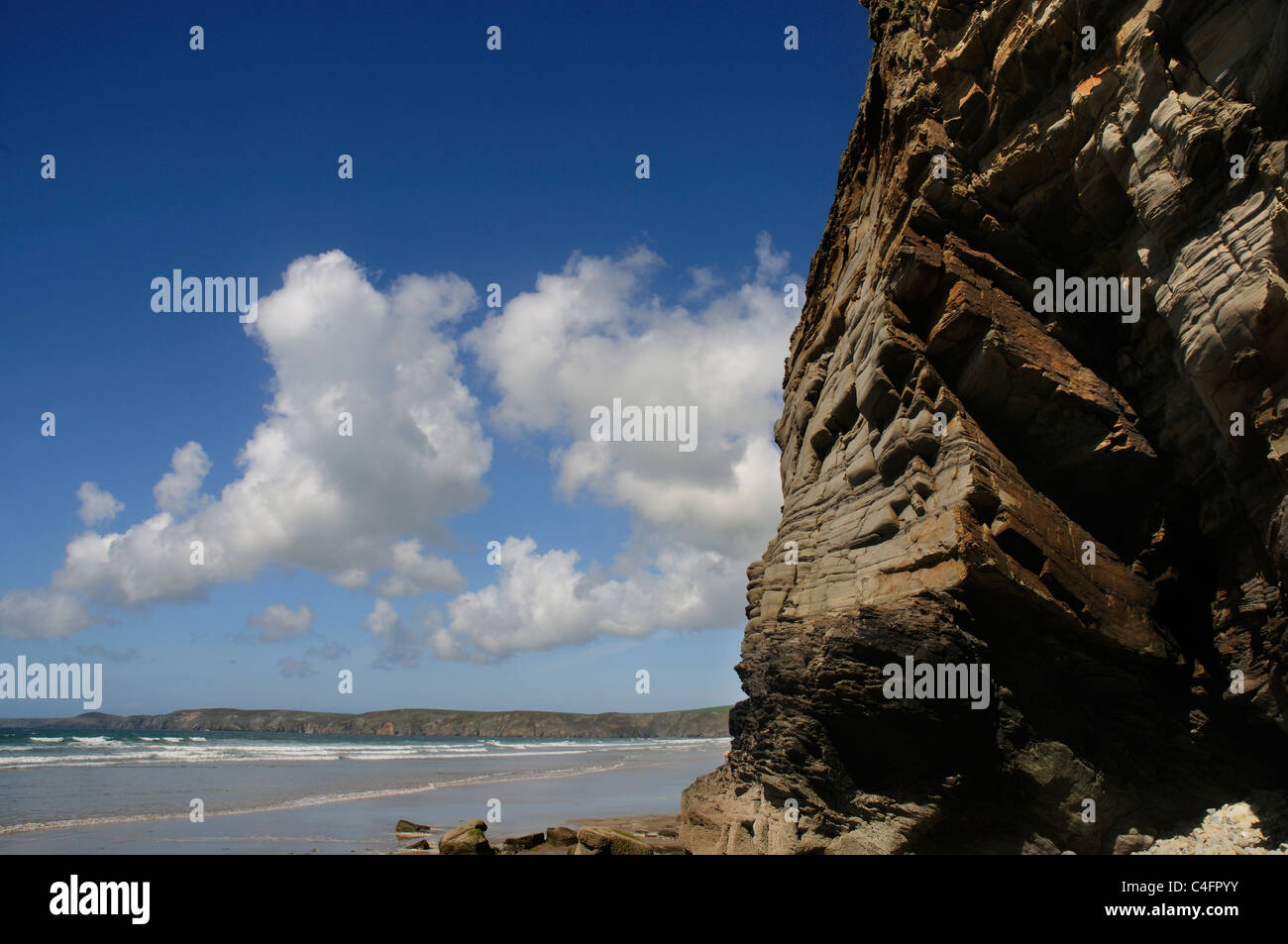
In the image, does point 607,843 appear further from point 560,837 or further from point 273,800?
point 273,800

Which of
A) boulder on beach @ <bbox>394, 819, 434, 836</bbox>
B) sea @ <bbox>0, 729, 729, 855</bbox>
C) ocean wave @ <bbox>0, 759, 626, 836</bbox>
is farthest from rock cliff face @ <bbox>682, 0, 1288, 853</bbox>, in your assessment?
ocean wave @ <bbox>0, 759, 626, 836</bbox>

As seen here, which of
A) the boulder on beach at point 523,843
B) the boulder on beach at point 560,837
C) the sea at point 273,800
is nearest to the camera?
the boulder on beach at point 523,843

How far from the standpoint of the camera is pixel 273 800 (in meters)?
30.5

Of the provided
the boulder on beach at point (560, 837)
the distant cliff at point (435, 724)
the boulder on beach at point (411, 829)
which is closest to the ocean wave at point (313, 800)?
the boulder on beach at point (411, 829)

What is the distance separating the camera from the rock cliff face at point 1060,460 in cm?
1164

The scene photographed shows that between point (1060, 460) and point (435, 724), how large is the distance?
18956 cm

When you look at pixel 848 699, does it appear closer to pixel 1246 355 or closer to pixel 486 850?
pixel 1246 355

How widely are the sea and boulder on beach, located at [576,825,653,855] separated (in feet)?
19.6

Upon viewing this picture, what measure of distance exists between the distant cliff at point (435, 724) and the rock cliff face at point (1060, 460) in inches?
6357

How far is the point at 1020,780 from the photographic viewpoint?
41.0 ft

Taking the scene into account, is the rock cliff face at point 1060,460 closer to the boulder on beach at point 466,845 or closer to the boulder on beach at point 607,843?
the boulder on beach at point 607,843

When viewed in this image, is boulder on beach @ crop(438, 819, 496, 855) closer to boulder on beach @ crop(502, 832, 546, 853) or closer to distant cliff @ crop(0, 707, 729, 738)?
boulder on beach @ crop(502, 832, 546, 853)

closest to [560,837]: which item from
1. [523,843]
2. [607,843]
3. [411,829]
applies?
[523,843]
